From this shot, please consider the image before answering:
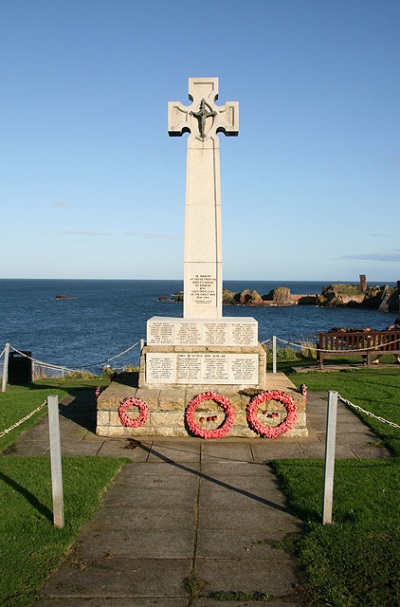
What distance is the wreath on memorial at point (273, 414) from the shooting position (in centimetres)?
816

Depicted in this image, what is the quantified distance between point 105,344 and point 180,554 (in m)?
36.8

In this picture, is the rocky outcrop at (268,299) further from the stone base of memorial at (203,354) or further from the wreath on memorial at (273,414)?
the wreath on memorial at (273,414)

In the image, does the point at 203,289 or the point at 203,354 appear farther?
the point at 203,289

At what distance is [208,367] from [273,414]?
1.35 m

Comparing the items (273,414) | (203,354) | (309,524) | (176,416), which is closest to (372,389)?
(273,414)

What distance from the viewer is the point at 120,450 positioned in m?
7.52

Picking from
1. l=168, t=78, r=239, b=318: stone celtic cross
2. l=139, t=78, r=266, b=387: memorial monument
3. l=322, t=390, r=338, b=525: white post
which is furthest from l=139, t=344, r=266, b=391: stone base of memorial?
l=322, t=390, r=338, b=525: white post

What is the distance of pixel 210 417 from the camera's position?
8234mm

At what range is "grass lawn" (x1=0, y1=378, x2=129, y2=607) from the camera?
4.04 meters

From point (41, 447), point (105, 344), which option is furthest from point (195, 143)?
point (105, 344)

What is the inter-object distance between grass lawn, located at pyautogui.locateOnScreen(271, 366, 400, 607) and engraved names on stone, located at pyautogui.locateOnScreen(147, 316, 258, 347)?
2492 mm

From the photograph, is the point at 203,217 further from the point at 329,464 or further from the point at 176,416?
the point at 329,464

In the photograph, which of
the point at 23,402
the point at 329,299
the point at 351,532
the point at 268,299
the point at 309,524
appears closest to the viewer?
the point at 351,532

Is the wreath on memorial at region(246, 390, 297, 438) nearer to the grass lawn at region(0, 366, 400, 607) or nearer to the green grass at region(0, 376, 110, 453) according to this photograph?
the grass lawn at region(0, 366, 400, 607)
